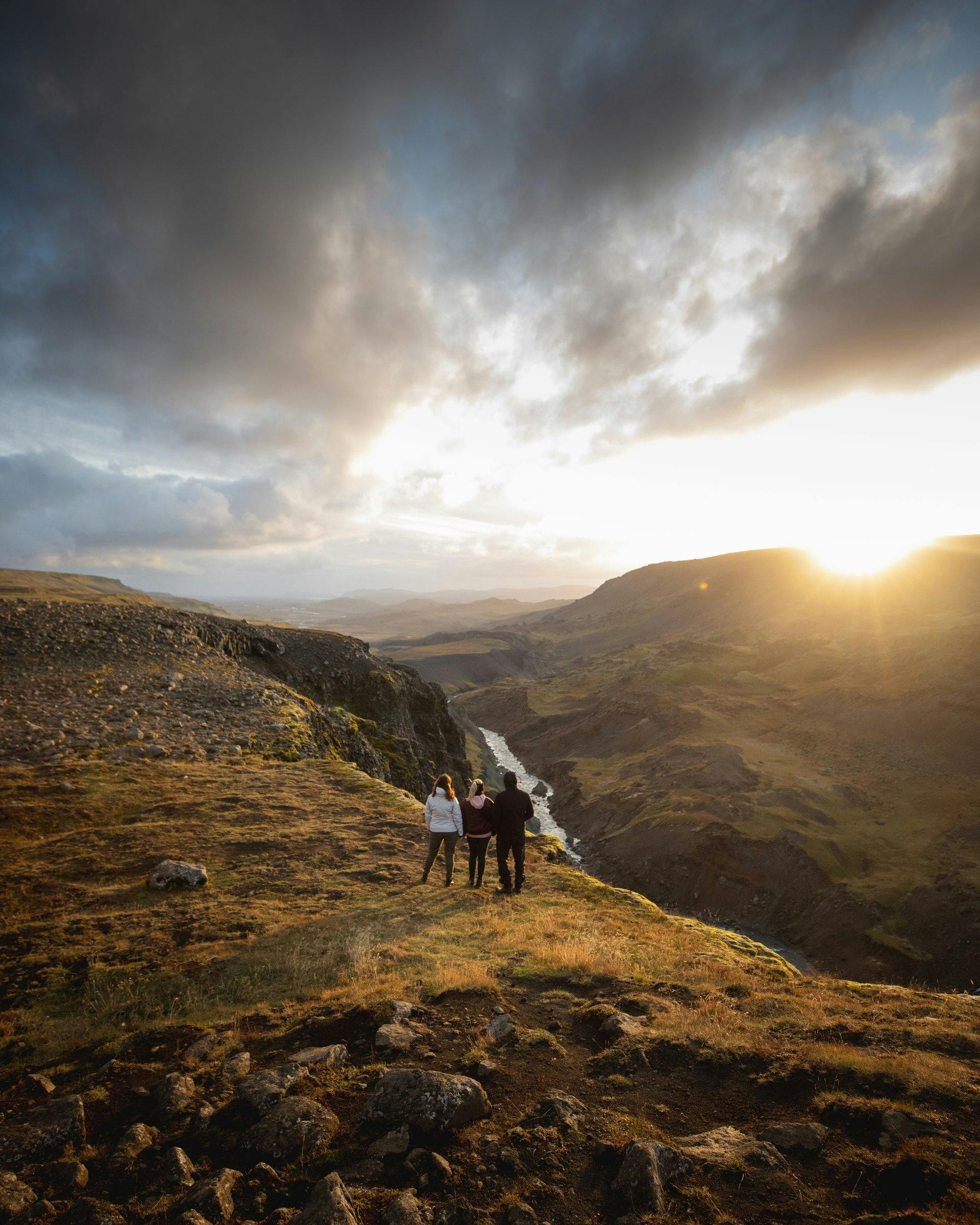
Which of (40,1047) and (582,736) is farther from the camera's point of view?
(582,736)

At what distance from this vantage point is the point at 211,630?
3931cm

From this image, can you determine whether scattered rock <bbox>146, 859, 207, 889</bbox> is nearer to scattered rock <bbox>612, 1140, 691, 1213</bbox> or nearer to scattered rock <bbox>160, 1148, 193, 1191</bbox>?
scattered rock <bbox>160, 1148, 193, 1191</bbox>

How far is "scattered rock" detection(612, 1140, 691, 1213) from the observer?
4973mm

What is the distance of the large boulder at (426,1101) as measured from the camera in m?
5.97

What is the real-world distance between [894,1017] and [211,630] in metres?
40.8

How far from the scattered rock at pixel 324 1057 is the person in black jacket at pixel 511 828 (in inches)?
328

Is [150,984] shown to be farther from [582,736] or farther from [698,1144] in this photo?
[582,736]

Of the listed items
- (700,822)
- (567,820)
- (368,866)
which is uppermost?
(368,866)

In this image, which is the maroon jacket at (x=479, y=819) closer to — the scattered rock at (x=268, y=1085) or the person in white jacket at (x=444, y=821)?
the person in white jacket at (x=444, y=821)

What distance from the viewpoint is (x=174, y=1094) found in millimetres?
6395

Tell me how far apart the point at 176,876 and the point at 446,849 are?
6738 millimetres

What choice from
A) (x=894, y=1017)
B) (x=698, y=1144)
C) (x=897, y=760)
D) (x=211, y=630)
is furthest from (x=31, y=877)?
(x=897, y=760)

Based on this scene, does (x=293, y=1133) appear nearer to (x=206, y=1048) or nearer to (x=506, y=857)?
(x=206, y=1048)

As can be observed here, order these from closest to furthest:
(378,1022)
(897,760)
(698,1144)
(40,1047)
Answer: (698,1144)
(40,1047)
(378,1022)
(897,760)
